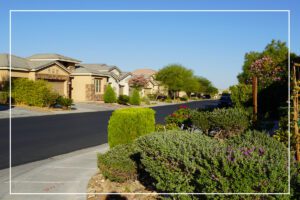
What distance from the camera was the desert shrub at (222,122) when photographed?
10273mm

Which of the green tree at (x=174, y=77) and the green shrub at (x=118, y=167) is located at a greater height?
the green tree at (x=174, y=77)

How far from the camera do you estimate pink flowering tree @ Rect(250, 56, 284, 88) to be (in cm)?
1802

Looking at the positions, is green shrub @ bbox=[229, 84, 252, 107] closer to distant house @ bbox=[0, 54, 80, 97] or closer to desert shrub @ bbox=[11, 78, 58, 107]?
desert shrub @ bbox=[11, 78, 58, 107]

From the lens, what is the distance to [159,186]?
525cm

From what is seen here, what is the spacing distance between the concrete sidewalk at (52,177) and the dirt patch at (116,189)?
0.63 ft

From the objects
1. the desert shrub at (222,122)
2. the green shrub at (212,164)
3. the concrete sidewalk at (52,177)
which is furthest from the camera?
the desert shrub at (222,122)

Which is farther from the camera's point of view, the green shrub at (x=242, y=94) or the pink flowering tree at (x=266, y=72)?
the pink flowering tree at (x=266, y=72)

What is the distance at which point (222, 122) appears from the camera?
1030 cm

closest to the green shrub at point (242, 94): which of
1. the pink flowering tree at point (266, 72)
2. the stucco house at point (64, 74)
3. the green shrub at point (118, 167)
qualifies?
the pink flowering tree at point (266, 72)

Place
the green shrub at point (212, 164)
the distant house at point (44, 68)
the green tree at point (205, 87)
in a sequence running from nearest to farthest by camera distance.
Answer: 1. the green shrub at point (212, 164)
2. the distant house at point (44, 68)
3. the green tree at point (205, 87)

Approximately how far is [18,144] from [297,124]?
1055 centimetres

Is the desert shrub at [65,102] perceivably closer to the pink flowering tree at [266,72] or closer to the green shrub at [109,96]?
the green shrub at [109,96]

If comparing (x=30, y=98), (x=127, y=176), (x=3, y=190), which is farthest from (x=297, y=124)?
(x=30, y=98)

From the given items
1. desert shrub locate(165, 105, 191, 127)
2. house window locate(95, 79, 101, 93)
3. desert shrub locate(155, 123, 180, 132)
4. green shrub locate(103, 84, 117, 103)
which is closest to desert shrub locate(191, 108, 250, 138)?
desert shrub locate(155, 123, 180, 132)
